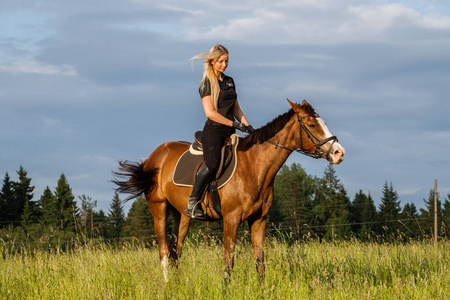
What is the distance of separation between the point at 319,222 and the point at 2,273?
304 feet

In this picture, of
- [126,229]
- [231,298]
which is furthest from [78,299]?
[126,229]

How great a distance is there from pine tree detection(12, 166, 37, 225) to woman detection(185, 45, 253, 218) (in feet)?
274

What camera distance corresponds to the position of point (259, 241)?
24.8 ft

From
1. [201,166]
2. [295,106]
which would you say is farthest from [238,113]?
[295,106]

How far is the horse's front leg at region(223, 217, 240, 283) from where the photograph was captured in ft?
23.7

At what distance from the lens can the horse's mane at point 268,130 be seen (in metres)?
7.61

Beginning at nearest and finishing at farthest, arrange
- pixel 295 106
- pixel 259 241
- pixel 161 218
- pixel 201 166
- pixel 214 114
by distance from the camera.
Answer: pixel 295 106 → pixel 259 241 → pixel 214 114 → pixel 201 166 → pixel 161 218

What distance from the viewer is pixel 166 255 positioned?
9.05m

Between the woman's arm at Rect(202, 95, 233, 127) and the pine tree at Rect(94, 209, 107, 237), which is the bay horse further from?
the pine tree at Rect(94, 209, 107, 237)

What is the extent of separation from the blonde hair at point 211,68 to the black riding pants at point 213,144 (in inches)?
13.5

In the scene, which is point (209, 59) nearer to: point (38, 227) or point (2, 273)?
point (2, 273)

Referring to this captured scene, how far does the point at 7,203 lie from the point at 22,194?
4.74m

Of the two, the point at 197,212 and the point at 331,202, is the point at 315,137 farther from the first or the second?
the point at 331,202

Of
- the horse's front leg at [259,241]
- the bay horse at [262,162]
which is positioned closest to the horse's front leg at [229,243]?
the bay horse at [262,162]
